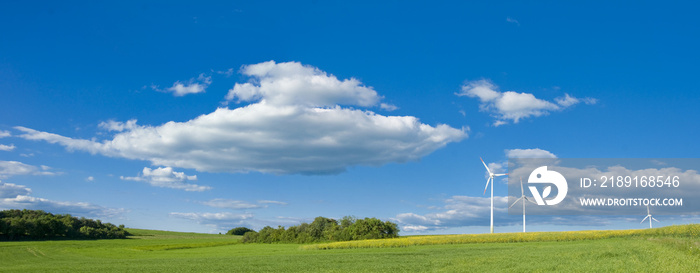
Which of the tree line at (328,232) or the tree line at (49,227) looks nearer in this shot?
the tree line at (328,232)

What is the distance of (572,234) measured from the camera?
70.2 meters

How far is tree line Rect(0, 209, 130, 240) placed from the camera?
10856cm

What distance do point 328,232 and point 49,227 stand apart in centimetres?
7223

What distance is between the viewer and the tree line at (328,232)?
94.1 metres

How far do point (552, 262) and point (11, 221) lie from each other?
388 ft

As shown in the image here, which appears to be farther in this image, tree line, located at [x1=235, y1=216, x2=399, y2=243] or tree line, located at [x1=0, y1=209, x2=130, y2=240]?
tree line, located at [x1=0, y1=209, x2=130, y2=240]

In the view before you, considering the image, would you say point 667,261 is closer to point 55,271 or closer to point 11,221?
point 55,271

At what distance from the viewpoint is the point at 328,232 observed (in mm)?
101688

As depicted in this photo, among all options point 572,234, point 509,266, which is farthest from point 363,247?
point 509,266

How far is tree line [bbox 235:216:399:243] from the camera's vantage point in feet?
309

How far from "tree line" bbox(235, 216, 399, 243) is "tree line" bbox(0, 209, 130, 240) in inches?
1854

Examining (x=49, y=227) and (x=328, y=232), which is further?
(x=49, y=227)

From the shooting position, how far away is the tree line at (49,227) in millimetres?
108562

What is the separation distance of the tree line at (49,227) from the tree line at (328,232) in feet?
155
